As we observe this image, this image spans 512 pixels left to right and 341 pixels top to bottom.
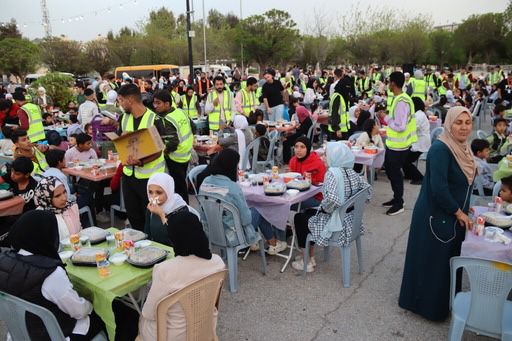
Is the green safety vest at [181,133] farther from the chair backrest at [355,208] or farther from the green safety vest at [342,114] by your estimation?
the green safety vest at [342,114]

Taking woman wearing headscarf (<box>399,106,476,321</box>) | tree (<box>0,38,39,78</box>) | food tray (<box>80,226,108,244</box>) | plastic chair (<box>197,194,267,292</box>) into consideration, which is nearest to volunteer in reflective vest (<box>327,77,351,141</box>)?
plastic chair (<box>197,194,267,292</box>)

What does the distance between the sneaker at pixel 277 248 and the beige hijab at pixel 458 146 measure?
7.35 feet

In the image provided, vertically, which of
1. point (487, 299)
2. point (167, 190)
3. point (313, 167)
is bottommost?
point (487, 299)

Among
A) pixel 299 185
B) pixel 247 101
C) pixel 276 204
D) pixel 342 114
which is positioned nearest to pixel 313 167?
pixel 299 185

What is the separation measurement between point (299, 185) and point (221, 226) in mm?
1092

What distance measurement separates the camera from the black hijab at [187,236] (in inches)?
93.6

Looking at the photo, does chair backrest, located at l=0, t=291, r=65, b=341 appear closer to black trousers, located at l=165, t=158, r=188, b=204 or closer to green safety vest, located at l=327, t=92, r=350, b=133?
black trousers, located at l=165, t=158, r=188, b=204

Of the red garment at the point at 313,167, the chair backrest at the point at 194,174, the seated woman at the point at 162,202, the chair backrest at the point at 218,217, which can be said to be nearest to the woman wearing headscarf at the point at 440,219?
the chair backrest at the point at 218,217

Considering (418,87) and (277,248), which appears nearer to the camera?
(277,248)

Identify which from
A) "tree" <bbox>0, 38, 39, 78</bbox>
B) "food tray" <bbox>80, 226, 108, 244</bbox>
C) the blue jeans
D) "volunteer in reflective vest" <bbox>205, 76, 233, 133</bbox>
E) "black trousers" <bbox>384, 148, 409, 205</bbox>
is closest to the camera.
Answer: "food tray" <bbox>80, 226, 108, 244</bbox>

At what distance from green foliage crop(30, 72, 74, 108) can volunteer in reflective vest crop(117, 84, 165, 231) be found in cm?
955

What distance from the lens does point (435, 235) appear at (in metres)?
3.21

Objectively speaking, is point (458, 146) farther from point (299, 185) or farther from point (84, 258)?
point (84, 258)

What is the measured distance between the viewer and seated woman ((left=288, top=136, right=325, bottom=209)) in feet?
16.0
